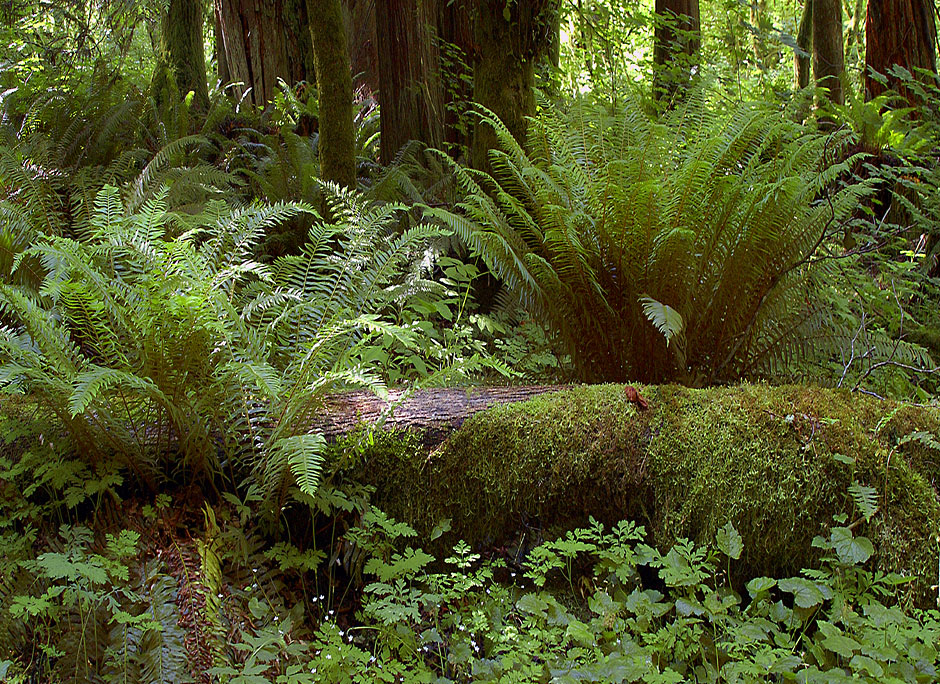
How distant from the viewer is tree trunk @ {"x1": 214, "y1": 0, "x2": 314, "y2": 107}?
25.5 feet

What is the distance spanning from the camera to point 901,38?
257 inches

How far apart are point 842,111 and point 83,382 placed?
6.33 meters

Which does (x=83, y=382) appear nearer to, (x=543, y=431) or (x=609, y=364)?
(x=543, y=431)

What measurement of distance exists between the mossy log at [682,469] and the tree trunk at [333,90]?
2.06m

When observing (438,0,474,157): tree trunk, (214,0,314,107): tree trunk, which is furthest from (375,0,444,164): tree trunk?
(214,0,314,107): tree trunk

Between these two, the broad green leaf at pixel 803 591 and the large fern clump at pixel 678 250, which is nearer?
the broad green leaf at pixel 803 591

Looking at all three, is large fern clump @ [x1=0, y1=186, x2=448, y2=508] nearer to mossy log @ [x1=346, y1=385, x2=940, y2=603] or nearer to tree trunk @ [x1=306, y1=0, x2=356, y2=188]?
mossy log @ [x1=346, y1=385, x2=940, y2=603]

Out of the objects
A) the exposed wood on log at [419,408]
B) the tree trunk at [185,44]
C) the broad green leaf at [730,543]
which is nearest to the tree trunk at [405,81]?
the tree trunk at [185,44]

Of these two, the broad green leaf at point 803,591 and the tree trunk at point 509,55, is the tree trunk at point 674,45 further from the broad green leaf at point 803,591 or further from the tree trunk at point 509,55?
the broad green leaf at point 803,591

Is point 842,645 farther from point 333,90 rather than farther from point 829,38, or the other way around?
point 829,38

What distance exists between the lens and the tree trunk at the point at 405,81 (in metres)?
5.83

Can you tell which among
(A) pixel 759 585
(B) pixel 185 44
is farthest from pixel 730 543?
(B) pixel 185 44

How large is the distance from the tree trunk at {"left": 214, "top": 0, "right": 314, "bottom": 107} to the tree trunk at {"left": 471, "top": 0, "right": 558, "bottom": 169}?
4.86 metres

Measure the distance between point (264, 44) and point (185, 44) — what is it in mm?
942
